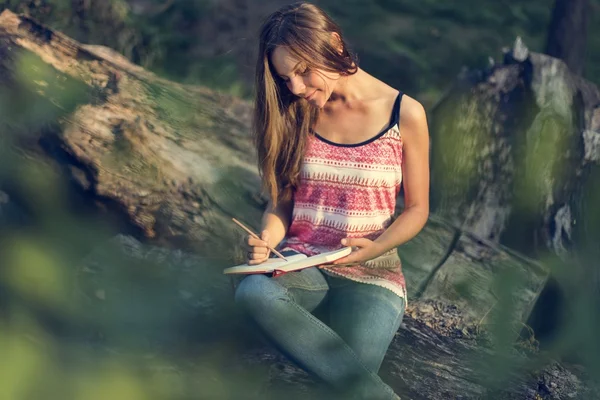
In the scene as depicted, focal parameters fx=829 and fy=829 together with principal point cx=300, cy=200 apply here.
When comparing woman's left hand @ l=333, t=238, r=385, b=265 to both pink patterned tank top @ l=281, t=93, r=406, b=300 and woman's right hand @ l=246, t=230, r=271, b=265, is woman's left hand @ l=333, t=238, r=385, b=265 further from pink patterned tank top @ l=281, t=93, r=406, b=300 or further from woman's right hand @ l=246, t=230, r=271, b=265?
woman's right hand @ l=246, t=230, r=271, b=265

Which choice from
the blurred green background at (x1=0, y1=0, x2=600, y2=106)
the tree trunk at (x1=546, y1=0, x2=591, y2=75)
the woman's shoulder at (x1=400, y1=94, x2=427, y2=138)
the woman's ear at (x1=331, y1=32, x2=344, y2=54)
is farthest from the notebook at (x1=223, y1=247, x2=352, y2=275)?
the tree trunk at (x1=546, y1=0, x2=591, y2=75)

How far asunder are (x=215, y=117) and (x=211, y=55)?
2.71m

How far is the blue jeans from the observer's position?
2.87 meters

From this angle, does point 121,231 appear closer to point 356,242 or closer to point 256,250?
point 256,250

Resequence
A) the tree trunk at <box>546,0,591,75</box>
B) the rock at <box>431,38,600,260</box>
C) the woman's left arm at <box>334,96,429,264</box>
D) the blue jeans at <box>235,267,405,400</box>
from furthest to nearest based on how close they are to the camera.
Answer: the tree trunk at <box>546,0,591,75</box>, the rock at <box>431,38,600,260</box>, the woman's left arm at <box>334,96,429,264</box>, the blue jeans at <box>235,267,405,400</box>

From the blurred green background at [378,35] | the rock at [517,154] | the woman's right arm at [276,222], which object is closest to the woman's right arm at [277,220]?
the woman's right arm at [276,222]

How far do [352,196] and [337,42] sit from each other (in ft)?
1.98

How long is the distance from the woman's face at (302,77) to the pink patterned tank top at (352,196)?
0.23m

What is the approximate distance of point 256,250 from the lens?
10.3 ft

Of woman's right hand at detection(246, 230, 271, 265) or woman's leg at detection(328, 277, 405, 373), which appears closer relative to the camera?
woman's leg at detection(328, 277, 405, 373)

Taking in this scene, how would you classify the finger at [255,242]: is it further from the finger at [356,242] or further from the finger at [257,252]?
the finger at [356,242]

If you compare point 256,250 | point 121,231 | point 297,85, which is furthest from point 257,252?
point 121,231

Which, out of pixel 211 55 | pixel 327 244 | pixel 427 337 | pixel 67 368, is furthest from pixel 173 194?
pixel 211 55

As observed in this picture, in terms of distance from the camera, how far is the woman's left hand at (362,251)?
3.10m
